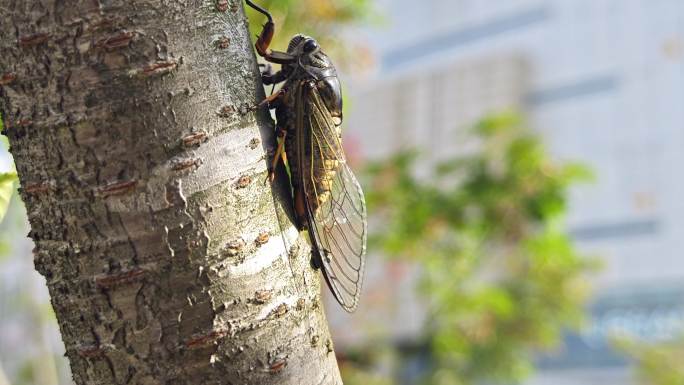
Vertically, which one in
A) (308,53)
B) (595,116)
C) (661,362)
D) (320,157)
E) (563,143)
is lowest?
(661,362)

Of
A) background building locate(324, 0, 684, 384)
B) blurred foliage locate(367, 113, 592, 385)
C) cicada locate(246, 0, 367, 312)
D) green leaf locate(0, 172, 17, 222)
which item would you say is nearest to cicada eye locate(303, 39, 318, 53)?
cicada locate(246, 0, 367, 312)

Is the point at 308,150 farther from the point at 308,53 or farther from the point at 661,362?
the point at 661,362

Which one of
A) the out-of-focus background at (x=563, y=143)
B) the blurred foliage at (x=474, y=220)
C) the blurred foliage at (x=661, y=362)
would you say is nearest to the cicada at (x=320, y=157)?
the blurred foliage at (x=474, y=220)

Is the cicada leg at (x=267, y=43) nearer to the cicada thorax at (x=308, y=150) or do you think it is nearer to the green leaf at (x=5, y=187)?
the cicada thorax at (x=308, y=150)

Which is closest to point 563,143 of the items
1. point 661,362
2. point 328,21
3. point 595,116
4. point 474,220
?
point 595,116

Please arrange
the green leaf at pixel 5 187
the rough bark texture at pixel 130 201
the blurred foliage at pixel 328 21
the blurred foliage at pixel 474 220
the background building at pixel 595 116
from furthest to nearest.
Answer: the background building at pixel 595 116, the blurred foliage at pixel 474 220, the blurred foliage at pixel 328 21, the green leaf at pixel 5 187, the rough bark texture at pixel 130 201

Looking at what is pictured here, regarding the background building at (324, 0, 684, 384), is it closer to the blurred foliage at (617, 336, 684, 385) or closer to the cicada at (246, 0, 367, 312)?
the blurred foliage at (617, 336, 684, 385)

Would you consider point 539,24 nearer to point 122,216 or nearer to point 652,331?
point 652,331
